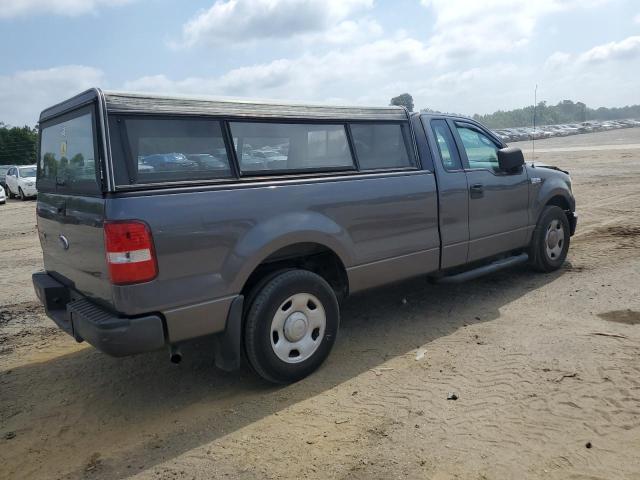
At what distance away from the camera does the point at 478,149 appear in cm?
567

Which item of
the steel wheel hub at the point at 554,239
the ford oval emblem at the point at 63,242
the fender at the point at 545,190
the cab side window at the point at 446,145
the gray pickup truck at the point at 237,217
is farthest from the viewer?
the steel wheel hub at the point at 554,239

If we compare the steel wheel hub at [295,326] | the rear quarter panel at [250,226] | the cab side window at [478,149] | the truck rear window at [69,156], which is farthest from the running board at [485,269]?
the truck rear window at [69,156]

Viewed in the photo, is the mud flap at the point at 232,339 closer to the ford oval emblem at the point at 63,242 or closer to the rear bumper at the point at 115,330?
the rear bumper at the point at 115,330

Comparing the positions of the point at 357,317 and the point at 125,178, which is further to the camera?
the point at 357,317

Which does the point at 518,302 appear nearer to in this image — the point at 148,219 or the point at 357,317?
the point at 357,317

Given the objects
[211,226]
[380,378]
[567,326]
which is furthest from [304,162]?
[567,326]

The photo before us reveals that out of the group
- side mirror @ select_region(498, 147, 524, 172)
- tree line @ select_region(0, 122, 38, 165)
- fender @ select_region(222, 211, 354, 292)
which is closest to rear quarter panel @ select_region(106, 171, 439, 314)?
fender @ select_region(222, 211, 354, 292)

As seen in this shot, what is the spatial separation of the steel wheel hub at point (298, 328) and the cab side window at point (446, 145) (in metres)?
2.07

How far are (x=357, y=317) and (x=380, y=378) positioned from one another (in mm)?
1412

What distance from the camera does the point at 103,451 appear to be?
3.28m

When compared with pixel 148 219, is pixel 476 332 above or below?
below

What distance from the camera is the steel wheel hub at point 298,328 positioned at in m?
3.88

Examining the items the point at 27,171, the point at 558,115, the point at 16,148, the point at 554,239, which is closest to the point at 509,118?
the point at 558,115

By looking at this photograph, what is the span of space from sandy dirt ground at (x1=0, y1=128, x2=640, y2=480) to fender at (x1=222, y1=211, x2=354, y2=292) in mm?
958
